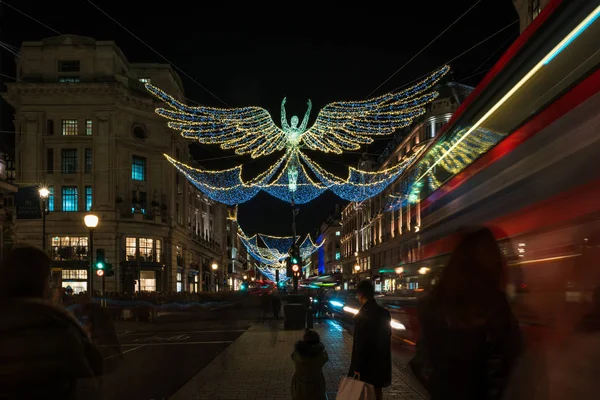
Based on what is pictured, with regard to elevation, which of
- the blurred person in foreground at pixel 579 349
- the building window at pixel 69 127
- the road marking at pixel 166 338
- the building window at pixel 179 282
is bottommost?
the building window at pixel 179 282

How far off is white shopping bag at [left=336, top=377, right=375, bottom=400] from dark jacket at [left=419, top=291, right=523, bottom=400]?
1922 mm

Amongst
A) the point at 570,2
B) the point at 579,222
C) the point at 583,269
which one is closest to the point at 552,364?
the point at 583,269

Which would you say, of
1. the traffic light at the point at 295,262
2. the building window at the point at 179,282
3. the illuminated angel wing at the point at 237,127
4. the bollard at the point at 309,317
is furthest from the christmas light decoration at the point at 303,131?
the building window at the point at 179,282

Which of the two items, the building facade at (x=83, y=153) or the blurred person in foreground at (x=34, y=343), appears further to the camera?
the building facade at (x=83, y=153)

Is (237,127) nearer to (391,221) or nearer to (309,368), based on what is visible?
A: (391,221)

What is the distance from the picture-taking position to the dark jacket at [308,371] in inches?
241

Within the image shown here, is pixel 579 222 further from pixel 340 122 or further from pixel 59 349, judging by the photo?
pixel 340 122

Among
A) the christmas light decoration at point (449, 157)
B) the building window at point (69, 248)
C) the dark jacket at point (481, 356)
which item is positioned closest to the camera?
the dark jacket at point (481, 356)

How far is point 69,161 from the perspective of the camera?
47.0 meters

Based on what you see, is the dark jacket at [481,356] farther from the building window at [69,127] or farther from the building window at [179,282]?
the building window at [179,282]

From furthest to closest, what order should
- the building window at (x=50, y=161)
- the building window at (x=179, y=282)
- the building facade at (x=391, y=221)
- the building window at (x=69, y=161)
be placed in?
the building window at (x=179, y=282), the building window at (x=69, y=161), the building window at (x=50, y=161), the building facade at (x=391, y=221)

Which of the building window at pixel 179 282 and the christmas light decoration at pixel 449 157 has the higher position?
the christmas light decoration at pixel 449 157

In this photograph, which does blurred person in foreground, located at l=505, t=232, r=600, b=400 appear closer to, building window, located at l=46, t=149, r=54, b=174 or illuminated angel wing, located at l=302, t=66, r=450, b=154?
illuminated angel wing, located at l=302, t=66, r=450, b=154

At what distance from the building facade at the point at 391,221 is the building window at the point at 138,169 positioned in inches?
851
